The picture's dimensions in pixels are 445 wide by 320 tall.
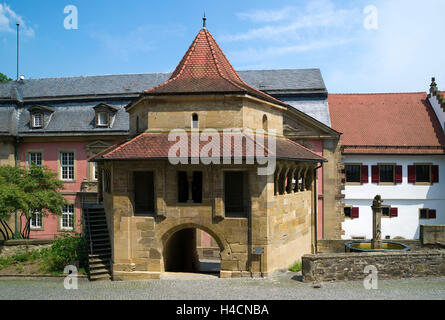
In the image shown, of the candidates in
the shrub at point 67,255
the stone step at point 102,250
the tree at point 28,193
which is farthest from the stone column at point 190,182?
the tree at point 28,193

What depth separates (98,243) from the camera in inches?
720

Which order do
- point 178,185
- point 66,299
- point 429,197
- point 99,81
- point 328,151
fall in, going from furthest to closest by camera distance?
point 99,81, point 429,197, point 328,151, point 178,185, point 66,299

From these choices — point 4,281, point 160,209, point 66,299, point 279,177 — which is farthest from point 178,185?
point 4,281

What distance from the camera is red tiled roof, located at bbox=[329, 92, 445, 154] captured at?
1133 inches

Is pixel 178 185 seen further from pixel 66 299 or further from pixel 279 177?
pixel 66 299

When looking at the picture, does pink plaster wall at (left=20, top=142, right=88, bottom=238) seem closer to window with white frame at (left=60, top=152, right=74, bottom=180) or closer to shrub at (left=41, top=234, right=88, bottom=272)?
window with white frame at (left=60, top=152, right=74, bottom=180)

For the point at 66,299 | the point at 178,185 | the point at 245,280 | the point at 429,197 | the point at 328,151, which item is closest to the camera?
the point at 66,299

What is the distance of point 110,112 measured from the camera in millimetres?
30094

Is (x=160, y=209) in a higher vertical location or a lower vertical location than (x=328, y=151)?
lower

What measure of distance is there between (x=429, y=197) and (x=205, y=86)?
1954 centimetres

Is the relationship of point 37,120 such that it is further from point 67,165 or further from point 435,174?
point 435,174

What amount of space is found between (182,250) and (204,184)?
6.27 meters

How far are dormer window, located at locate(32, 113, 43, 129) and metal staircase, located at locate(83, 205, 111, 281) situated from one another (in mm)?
13591

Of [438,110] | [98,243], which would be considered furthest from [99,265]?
[438,110]
